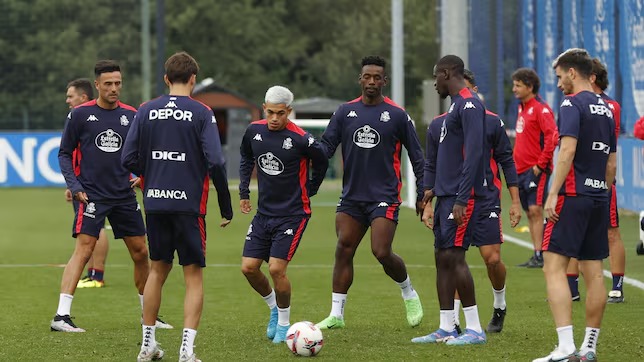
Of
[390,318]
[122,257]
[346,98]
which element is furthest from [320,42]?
[390,318]

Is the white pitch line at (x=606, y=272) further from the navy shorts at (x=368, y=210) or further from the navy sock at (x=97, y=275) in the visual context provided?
the navy sock at (x=97, y=275)

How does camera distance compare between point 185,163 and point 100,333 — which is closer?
point 185,163

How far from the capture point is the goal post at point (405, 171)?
2784 cm

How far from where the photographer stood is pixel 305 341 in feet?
30.7

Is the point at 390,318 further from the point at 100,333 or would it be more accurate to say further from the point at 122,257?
Answer: the point at 122,257

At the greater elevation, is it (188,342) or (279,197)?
(279,197)

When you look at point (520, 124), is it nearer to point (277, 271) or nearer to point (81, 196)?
point (277, 271)

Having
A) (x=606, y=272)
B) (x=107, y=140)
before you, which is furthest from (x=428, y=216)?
(x=606, y=272)

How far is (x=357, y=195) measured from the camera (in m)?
11.0

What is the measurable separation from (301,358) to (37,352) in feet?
6.18

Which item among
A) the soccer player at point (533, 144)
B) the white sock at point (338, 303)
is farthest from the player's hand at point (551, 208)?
the soccer player at point (533, 144)

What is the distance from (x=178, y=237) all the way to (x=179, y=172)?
0.43 meters

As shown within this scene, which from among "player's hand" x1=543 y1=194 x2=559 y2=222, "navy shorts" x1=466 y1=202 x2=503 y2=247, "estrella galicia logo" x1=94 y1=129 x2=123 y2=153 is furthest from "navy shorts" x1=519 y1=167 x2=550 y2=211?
"player's hand" x1=543 y1=194 x2=559 y2=222

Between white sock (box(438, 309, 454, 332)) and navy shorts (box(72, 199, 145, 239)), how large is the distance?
270cm
